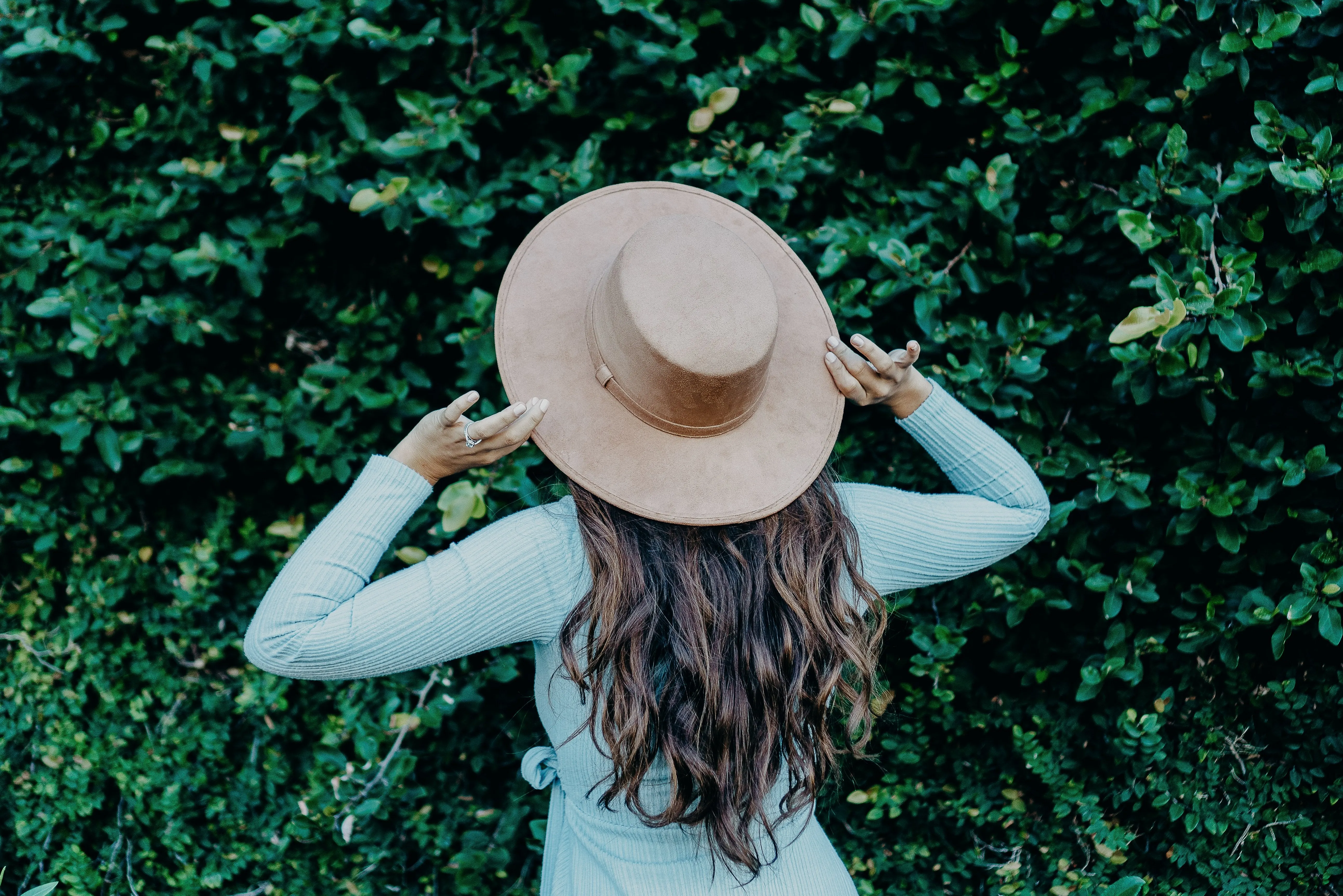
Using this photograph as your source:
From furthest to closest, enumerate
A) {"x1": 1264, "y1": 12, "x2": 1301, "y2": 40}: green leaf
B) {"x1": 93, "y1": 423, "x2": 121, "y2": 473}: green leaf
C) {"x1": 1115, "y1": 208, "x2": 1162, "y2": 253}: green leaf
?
{"x1": 93, "y1": 423, "x2": 121, "y2": 473}: green leaf → {"x1": 1115, "y1": 208, "x2": 1162, "y2": 253}: green leaf → {"x1": 1264, "y1": 12, "x2": 1301, "y2": 40}: green leaf

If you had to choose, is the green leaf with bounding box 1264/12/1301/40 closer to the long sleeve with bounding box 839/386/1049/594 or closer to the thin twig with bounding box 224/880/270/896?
the long sleeve with bounding box 839/386/1049/594

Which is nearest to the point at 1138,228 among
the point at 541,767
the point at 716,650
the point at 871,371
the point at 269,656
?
the point at 871,371

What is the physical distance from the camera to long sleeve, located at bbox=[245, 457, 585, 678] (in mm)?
1441

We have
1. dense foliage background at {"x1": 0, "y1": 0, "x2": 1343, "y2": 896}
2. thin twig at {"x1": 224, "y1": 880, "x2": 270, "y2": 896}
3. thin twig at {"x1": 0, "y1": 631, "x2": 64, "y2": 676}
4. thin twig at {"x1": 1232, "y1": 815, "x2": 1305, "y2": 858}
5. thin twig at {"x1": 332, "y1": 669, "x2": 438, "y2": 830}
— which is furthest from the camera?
thin twig at {"x1": 0, "y1": 631, "x2": 64, "y2": 676}

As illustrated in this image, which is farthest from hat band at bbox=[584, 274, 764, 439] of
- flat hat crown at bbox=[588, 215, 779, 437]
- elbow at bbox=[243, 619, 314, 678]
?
elbow at bbox=[243, 619, 314, 678]

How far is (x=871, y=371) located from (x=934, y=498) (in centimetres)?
30

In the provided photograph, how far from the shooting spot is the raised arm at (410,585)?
144cm

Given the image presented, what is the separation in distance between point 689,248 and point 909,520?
706 millimetres

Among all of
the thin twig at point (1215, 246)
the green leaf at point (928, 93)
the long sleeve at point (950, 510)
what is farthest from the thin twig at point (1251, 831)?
the green leaf at point (928, 93)

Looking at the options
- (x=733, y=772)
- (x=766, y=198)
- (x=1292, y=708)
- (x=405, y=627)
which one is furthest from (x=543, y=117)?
(x=1292, y=708)

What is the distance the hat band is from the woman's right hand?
12 centimetres

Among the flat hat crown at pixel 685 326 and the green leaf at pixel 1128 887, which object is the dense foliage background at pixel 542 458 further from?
the flat hat crown at pixel 685 326

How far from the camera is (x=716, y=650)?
1.57m

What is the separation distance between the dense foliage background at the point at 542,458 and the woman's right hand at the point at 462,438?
25.7 inches
